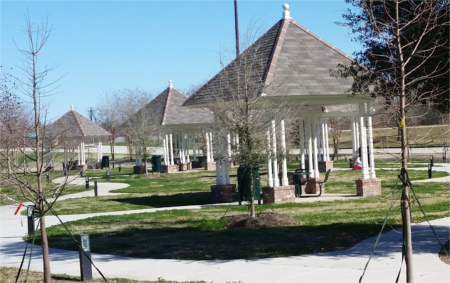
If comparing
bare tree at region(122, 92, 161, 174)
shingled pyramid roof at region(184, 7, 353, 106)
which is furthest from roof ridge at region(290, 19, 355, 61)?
bare tree at region(122, 92, 161, 174)

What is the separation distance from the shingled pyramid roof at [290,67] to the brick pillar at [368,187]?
9.95ft

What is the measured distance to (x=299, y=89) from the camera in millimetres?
21125

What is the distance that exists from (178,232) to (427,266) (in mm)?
7056

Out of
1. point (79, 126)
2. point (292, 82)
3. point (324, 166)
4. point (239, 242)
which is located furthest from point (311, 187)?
point (79, 126)

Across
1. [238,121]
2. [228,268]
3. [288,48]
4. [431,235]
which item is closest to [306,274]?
[228,268]

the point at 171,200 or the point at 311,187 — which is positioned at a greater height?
the point at 311,187

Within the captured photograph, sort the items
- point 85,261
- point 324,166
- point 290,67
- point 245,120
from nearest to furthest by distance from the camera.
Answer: point 85,261 < point 245,120 < point 290,67 < point 324,166

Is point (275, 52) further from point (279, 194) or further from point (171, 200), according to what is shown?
point (171, 200)

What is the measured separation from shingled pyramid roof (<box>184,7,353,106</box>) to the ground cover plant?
140 inches

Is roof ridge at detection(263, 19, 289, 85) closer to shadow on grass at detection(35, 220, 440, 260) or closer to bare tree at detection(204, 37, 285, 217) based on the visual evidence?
bare tree at detection(204, 37, 285, 217)

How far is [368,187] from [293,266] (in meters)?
11.9

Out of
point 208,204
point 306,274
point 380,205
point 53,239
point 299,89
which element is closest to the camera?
point 306,274

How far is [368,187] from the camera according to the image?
73.0 ft

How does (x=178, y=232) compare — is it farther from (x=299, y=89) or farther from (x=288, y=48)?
(x=288, y=48)
